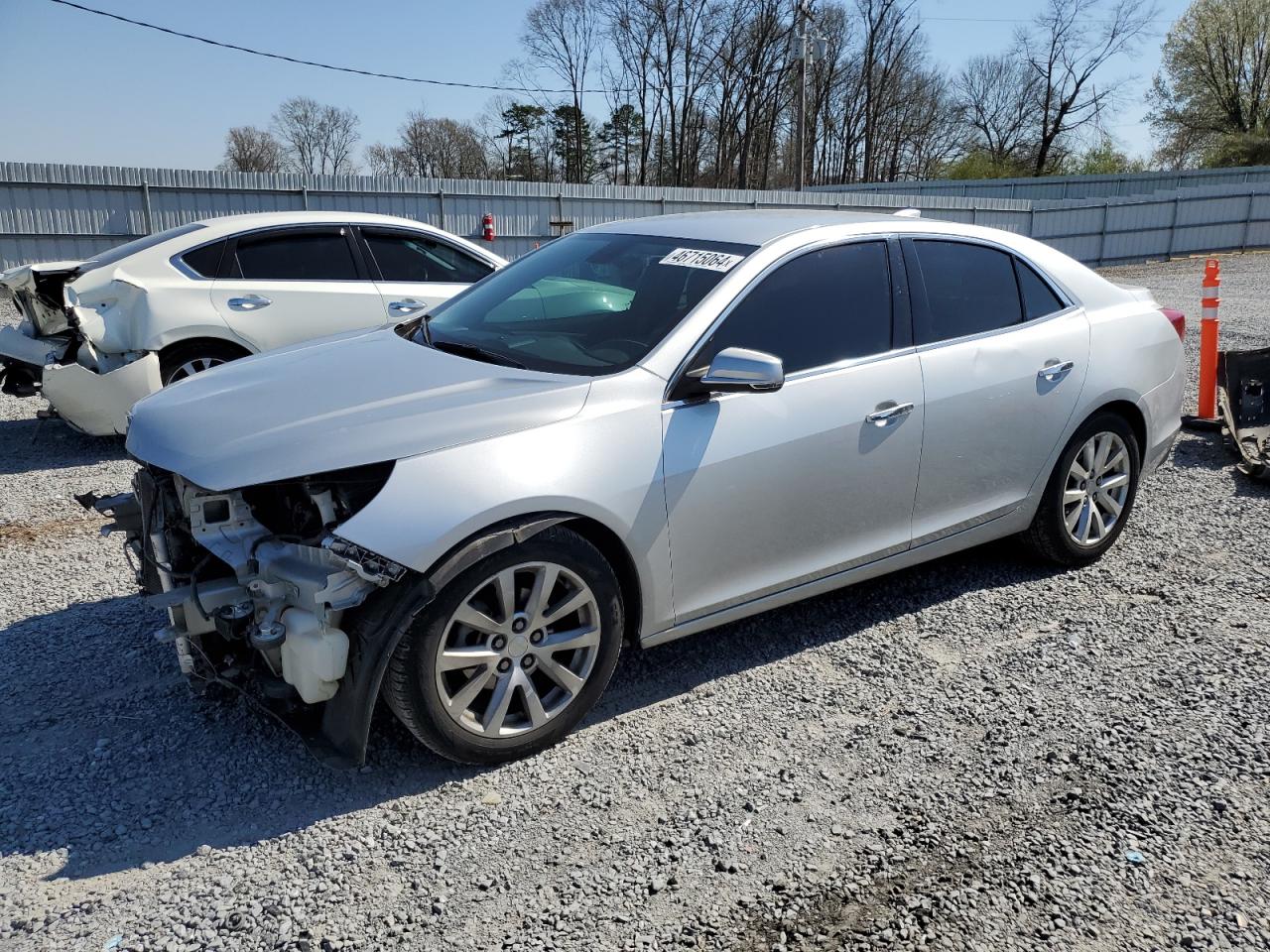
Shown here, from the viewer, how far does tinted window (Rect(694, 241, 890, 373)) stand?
367cm

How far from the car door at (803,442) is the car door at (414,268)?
443cm

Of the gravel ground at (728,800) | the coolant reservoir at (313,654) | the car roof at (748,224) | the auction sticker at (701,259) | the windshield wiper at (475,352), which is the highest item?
the car roof at (748,224)

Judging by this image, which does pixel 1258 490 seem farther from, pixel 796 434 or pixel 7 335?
pixel 7 335

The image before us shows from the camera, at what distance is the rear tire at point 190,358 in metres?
6.91

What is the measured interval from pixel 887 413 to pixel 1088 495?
163cm

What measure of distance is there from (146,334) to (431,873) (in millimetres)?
5304

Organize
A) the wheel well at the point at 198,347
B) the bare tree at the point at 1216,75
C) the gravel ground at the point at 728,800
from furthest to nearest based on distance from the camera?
the bare tree at the point at 1216,75 < the wheel well at the point at 198,347 < the gravel ground at the point at 728,800

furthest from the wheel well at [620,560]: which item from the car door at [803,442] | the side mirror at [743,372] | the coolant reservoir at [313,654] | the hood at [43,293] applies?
the hood at [43,293]

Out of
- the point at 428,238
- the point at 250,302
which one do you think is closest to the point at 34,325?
the point at 250,302

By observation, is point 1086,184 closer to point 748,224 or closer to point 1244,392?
point 1244,392

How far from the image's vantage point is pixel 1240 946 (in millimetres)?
2500

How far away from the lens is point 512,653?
10.3 ft

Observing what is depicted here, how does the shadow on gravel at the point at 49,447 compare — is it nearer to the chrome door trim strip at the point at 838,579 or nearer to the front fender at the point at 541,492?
the front fender at the point at 541,492

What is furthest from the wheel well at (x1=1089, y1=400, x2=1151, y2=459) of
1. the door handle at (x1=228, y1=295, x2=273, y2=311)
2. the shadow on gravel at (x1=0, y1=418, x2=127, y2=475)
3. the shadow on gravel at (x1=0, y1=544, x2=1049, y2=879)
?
the shadow on gravel at (x1=0, y1=418, x2=127, y2=475)
